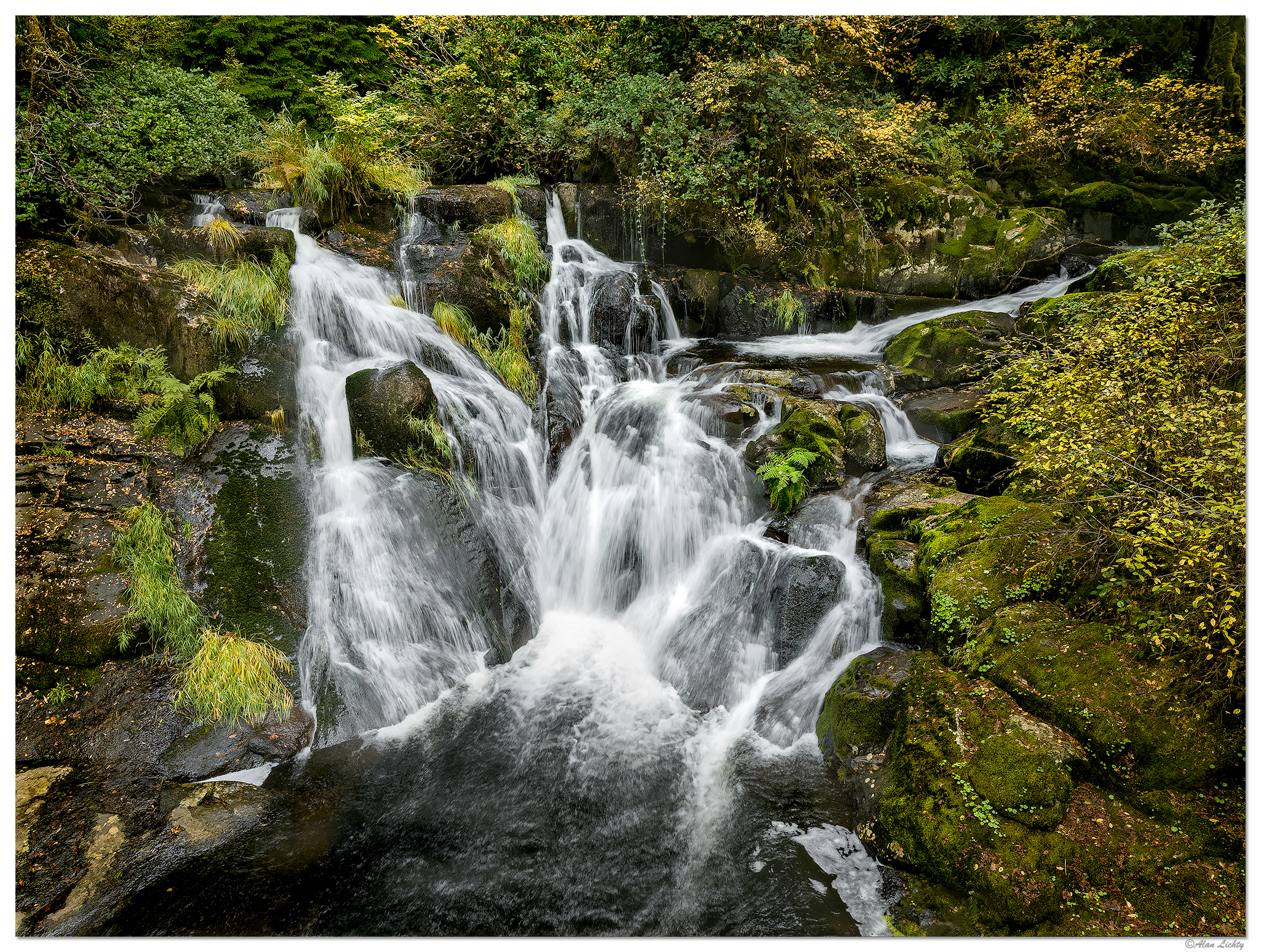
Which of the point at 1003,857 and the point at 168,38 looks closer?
the point at 1003,857

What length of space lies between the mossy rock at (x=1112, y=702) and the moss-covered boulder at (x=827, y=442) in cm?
301

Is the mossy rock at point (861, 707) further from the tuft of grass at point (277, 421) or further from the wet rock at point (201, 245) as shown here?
the wet rock at point (201, 245)

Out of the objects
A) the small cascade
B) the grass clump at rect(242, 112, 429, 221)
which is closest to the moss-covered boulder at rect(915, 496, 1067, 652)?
the grass clump at rect(242, 112, 429, 221)

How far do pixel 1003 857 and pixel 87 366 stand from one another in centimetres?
854

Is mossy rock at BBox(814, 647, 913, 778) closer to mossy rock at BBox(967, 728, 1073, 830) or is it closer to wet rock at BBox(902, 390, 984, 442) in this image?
mossy rock at BBox(967, 728, 1073, 830)

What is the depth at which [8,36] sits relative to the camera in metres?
3.97

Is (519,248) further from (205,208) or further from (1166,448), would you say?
(1166,448)

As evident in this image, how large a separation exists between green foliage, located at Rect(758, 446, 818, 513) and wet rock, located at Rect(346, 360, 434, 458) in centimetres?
415

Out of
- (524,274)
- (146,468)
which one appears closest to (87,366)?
(146,468)

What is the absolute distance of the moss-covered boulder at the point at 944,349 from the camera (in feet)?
28.9

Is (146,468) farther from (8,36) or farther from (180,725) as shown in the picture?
(8,36)

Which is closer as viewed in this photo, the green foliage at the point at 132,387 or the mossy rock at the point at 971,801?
the mossy rock at the point at 971,801

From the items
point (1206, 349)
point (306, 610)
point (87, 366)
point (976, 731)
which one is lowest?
point (976, 731)

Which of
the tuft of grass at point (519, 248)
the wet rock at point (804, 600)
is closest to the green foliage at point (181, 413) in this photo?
the tuft of grass at point (519, 248)
